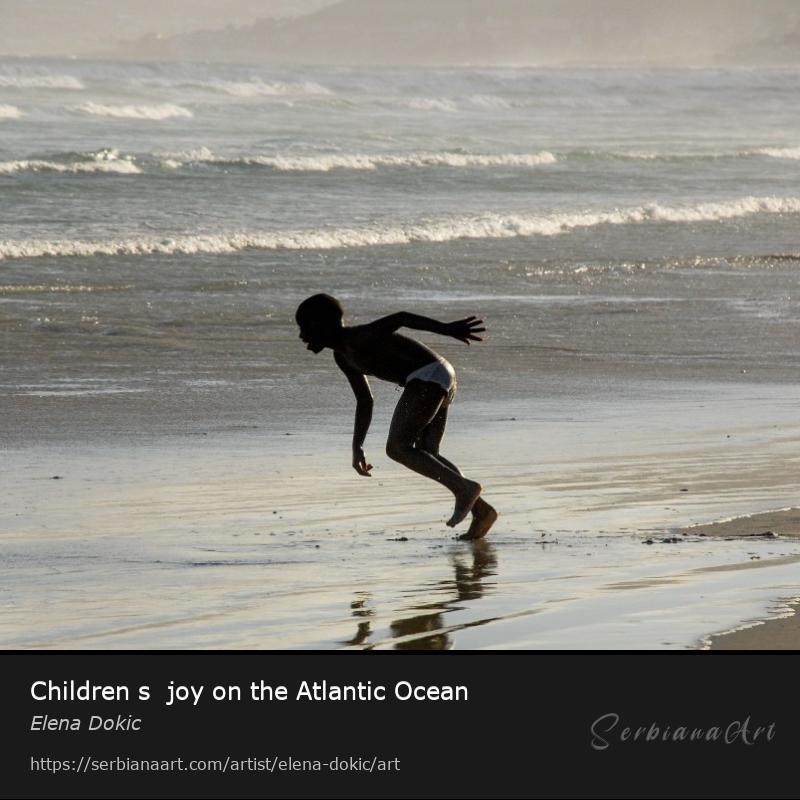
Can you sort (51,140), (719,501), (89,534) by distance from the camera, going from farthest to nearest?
(51,140) → (719,501) → (89,534)

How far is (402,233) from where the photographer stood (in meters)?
22.0

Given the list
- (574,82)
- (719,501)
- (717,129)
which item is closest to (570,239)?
(719,501)

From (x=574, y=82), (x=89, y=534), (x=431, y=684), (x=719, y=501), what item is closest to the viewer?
(x=431, y=684)

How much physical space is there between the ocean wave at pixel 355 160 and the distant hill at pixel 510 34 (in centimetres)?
11708

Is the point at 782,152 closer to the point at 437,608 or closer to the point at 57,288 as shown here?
the point at 57,288

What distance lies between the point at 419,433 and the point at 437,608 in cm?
167

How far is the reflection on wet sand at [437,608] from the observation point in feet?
17.0

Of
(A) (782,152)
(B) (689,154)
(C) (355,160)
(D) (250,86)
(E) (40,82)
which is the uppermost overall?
(E) (40,82)

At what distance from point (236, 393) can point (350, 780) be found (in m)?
7.39

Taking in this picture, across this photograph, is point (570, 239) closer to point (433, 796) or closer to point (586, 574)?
point (586, 574)

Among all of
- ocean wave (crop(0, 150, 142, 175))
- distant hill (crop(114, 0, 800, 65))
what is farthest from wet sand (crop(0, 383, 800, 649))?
distant hill (crop(114, 0, 800, 65))

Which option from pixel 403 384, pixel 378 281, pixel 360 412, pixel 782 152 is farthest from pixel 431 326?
pixel 782 152

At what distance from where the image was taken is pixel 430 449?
736 cm
